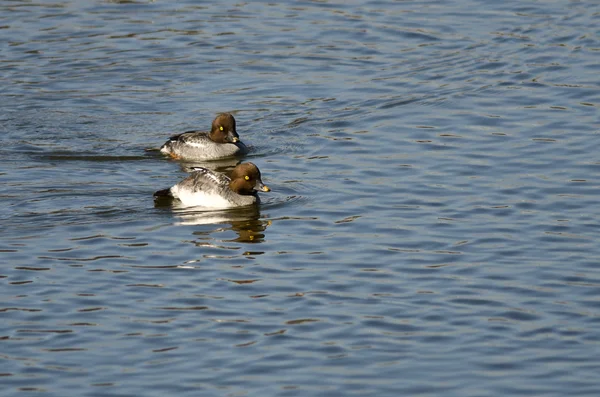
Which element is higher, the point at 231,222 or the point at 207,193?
the point at 207,193

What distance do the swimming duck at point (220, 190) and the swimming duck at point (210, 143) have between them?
234 centimetres

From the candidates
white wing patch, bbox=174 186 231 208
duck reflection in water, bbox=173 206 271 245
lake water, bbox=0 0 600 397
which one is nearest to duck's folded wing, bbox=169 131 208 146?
lake water, bbox=0 0 600 397

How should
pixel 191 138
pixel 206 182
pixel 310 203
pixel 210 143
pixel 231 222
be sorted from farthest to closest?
pixel 210 143
pixel 191 138
pixel 206 182
pixel 310 203
pixel 231 222

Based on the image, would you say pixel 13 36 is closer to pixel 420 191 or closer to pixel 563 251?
pixel 420 191

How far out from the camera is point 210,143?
2116cm

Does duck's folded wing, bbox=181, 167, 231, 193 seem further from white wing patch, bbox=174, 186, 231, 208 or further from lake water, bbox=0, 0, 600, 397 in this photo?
lake water, bbox=0, 0, 600, 397

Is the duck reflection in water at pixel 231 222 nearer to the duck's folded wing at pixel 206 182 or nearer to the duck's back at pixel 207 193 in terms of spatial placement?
the duck's back at pixel 207 193

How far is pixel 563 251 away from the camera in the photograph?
604 inches

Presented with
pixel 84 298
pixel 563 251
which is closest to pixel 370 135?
pixel 563 251

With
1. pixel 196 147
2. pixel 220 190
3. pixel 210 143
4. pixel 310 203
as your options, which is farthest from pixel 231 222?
pixel 210 143

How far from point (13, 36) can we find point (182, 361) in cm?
1699

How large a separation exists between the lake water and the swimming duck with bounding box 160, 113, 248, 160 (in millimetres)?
230

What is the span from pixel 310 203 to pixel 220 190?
56.6 inches

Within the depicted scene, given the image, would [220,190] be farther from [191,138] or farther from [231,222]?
[191,138]
